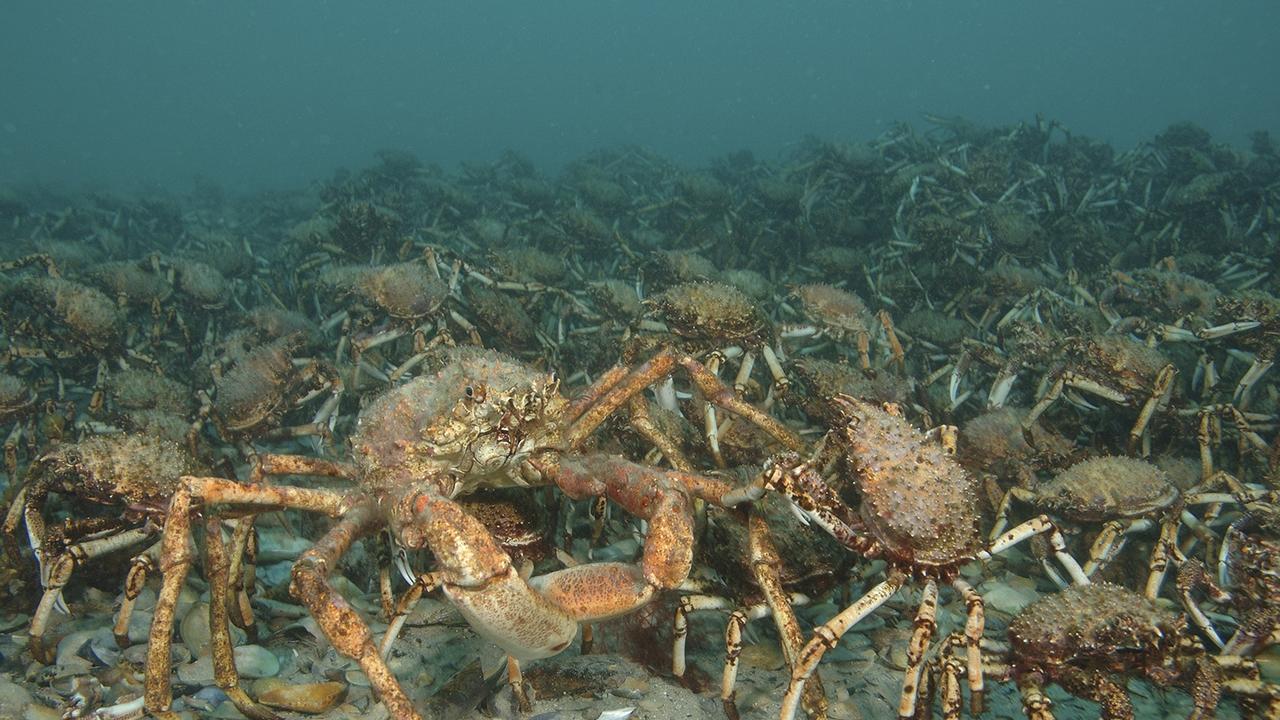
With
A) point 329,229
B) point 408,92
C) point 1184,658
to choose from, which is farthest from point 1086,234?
point 408,92

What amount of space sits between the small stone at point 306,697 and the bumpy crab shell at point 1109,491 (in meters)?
3.59

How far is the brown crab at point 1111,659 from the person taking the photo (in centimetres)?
223

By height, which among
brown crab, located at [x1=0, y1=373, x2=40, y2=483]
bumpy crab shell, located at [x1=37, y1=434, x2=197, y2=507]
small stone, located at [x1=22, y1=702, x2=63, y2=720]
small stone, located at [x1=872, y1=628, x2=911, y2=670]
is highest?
bumpy crab shell, located at [x1=37, y1=434, x2=197, y2=507]

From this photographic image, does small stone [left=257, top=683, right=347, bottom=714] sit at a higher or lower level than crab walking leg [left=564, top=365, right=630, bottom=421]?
lower

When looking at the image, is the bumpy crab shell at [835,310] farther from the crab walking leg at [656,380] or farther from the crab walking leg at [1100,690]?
the crab walking leg at [1100,690]

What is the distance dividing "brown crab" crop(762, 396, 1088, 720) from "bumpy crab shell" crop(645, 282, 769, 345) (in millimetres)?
2565

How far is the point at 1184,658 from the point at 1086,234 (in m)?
7.81

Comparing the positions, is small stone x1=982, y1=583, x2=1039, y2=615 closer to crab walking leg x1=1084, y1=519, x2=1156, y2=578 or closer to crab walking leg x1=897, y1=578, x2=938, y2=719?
crab walking leg x1=1084, y1=519, x2=1156, y2=578

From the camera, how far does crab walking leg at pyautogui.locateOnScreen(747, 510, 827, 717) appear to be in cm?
240

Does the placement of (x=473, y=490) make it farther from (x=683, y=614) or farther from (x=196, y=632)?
(x=196, y=632)

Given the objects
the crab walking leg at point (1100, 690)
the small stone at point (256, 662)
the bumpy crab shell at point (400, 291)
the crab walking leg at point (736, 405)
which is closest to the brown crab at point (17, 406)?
the bumpy crab shell at point (400, 291)

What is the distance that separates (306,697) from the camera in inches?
104

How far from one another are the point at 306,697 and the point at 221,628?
0.45m

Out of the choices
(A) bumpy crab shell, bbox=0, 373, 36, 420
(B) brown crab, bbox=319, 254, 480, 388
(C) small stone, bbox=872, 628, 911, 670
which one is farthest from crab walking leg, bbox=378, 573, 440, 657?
(A) bumpy crab shell, bbox=0, 373, 36, 420
